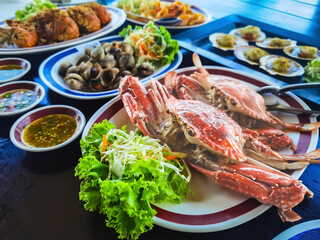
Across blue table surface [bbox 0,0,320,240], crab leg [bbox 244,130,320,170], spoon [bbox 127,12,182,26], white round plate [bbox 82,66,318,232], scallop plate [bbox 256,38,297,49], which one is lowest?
blue table surface [bbox 0,0,320,240]

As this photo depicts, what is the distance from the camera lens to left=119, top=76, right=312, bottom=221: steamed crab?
1.00m

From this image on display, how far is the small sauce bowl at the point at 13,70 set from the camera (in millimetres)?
1924

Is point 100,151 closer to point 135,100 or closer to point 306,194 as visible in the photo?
point 135,100

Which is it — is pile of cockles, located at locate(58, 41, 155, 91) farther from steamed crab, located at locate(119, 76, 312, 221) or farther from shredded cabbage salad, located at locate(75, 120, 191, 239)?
shredded cabbage salad, located at locate(75, 120, 191, 239)

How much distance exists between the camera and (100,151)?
1.16 metres

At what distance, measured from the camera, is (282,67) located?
1956 millimetres

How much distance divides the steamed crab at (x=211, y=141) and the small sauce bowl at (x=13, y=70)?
1.06 metres

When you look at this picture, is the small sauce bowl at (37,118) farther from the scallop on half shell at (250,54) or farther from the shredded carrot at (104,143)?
the scallop on half shell at (250,54)

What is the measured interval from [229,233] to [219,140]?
0.40m

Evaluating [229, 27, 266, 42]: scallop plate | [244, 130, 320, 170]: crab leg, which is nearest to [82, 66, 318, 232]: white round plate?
[244, 130, 320, 170]: crab leg

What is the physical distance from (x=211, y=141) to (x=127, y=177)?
0.42 m

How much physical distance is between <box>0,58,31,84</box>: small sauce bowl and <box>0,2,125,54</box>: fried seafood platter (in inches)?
7.7

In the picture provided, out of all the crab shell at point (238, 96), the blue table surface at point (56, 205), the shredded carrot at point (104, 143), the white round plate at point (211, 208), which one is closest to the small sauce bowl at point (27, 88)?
the blue table surface at point (56, 205)

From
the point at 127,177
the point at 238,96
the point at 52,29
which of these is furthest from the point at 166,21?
the point at 127,177
